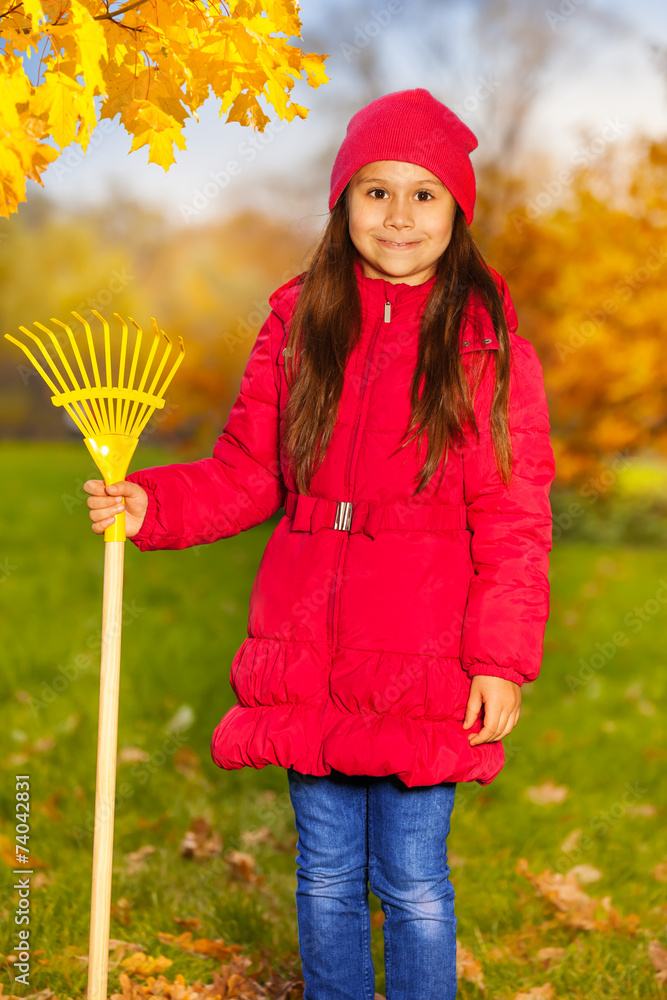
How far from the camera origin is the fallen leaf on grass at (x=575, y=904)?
290cm

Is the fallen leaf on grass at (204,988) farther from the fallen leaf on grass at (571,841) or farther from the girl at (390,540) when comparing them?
the fallen leaf on grass at (571,841)

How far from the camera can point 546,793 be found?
3.91 meters

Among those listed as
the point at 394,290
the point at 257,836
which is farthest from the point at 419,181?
the point at 257,836

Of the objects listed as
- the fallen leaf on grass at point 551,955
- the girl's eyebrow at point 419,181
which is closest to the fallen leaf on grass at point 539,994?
the fallen leaf on grass at point 551,955

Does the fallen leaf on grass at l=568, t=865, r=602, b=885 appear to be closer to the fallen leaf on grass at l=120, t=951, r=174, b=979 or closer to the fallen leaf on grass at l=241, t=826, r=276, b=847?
the fallen leaf on grass at l=241, t=826, r=276, b=847

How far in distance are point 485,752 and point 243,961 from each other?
108cm

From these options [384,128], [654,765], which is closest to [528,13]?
[654,765]

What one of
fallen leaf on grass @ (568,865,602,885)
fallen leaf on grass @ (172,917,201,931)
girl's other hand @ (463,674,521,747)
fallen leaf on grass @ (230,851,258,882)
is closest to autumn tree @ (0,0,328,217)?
girl's other hand @ (463,674,521,747)

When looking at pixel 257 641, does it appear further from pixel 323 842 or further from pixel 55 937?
pixel 55 937

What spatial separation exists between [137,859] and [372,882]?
1.35 m

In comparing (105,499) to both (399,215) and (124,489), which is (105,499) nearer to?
(124,489)

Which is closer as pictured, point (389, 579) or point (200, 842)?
point (389, 579)

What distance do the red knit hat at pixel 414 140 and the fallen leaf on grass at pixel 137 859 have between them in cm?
215

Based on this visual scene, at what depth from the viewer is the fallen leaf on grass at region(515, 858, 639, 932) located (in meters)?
2.90
